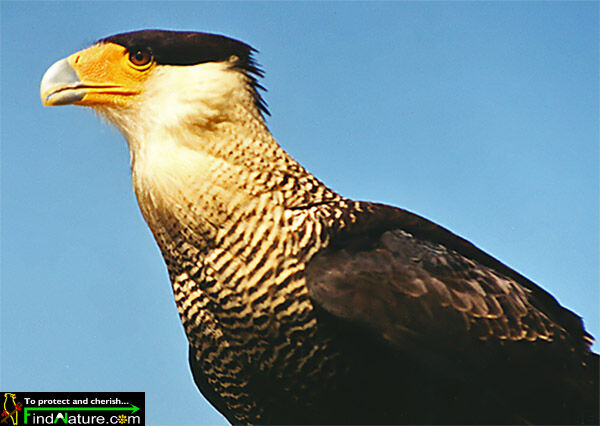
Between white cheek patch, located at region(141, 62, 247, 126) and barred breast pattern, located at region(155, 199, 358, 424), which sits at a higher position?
white cheek patch, located at region(141, 62, 247, 126)

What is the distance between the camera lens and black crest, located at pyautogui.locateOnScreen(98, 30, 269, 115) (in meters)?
3.46

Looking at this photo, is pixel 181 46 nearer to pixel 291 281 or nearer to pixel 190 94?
pixel 190 94

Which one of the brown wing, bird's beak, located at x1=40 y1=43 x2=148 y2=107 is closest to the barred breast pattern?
the brown wing

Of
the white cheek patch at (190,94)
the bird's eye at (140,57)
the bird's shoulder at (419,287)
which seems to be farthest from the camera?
the bird's eye at (140,57)

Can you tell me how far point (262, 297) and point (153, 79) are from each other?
1.20m

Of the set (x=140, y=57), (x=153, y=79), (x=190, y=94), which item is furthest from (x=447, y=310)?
(x=140, y=57)

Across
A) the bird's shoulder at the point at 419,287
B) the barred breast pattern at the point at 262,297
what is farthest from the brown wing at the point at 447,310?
the barred breast pattern at the point at 262,297

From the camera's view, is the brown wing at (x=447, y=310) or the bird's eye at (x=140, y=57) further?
the bird's eye at (x=140, y=57)

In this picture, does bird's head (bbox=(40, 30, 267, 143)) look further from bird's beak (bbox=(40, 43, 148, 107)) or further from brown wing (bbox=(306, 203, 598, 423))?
brown wing (bbox=(306, 203, 598, 423))

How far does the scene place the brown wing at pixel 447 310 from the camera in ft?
10.5

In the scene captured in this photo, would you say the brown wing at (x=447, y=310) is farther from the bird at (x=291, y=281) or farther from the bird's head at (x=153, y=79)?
the bird's head at (x=153, y=79)

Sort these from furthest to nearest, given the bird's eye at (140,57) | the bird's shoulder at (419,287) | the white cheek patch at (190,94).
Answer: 1. the bird's eye at (140,57)
2. the white cheek patch at (190,94)
3. the bird's shoulder at (419,287)

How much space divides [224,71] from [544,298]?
2087 mm

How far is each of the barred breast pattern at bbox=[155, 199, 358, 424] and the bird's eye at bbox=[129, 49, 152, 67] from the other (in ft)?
2.81
